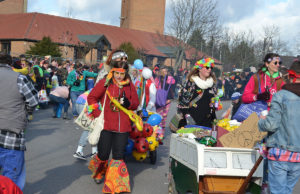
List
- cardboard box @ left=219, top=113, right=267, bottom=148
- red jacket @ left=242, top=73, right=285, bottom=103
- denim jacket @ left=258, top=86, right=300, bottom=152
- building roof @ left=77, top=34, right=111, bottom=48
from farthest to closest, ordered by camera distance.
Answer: building roof @ left=77, top=34, right=111, bottom=48, red jacket @ left=242, top=73, right=285, bottom=103, cardboard box @ left=219, top=113, right=267, bottom=148, denim jacket @ left=258, top=86, right=300, bottom=152

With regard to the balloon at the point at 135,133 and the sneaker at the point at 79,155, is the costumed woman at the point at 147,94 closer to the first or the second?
the balloon at the point at 135,133

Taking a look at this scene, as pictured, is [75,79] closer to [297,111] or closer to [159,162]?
[159,162]

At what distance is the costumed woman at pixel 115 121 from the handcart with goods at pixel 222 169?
139cm

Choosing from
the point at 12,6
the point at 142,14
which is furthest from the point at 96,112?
the point at 142,14

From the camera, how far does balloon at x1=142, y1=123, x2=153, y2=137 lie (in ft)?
24.7

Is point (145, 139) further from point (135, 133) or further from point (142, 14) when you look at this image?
point (142, 14)

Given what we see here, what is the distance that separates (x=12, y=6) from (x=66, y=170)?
64.6 m

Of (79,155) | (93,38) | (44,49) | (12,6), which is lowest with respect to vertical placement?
(79,155)

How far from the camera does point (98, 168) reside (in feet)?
20.6

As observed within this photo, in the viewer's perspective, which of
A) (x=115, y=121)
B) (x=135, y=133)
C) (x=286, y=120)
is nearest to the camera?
(x=286, y=120)

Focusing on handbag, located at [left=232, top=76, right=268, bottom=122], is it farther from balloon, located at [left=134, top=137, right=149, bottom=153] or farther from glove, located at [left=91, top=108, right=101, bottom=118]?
balloon, located at [left=134, top=137, right=149, bottom=153]

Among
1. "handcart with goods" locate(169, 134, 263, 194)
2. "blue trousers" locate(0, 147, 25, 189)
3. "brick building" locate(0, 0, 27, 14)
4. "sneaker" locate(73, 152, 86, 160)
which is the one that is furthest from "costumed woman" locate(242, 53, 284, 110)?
"brick building" locate(0, 0, 27, 14)

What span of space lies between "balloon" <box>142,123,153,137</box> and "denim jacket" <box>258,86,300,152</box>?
3.74 meters

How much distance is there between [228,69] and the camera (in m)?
58.3
